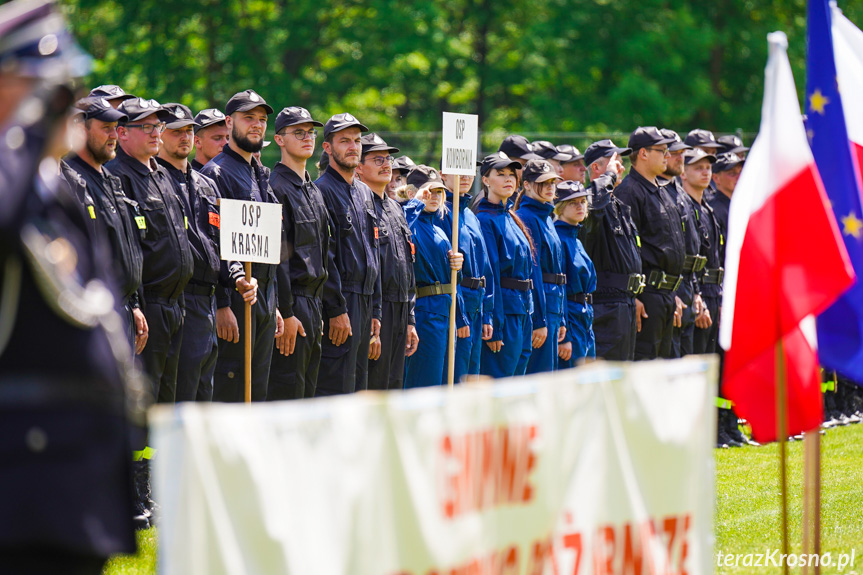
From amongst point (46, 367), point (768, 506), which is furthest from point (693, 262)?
point (46, 367)

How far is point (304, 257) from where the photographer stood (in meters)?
9.64

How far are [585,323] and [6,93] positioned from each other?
957 cm

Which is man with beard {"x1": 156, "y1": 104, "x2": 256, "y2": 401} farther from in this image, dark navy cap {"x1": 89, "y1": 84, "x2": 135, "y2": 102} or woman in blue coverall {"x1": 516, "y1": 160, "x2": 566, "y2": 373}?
woman in blue coverall {"x1": 516, "y1": 160, "x2": 566, "y2": 373}

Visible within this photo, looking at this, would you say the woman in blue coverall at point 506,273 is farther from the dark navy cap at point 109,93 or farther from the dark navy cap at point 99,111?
the dark navy cap at point 99,111

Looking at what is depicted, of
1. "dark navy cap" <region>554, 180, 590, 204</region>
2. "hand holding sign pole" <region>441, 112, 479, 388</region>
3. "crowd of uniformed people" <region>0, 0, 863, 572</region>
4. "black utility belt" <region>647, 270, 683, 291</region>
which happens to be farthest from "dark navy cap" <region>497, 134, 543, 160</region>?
"hand holding sign pole" <region>441, 112, 479, 388</region>

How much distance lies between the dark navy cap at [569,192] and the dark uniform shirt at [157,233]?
468cm

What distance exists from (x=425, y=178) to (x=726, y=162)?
434cm

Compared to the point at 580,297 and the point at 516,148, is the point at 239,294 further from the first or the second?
the point at 516,148

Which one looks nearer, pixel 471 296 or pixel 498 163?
pixel 471 296

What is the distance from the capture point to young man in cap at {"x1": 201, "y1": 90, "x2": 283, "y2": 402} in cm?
932

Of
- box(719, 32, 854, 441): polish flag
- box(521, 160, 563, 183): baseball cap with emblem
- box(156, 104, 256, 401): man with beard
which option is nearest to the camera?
box(719, 32, 854, 441): polish flag

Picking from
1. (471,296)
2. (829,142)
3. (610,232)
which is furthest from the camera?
(610,232)

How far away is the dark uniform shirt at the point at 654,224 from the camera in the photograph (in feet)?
42.0

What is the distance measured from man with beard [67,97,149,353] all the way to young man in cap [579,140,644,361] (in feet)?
18.1
